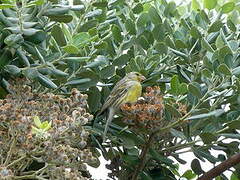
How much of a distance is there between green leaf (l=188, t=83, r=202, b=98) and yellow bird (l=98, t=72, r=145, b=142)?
0.18 meters

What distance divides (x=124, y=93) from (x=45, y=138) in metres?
0.65

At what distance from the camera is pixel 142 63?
7.15 ft

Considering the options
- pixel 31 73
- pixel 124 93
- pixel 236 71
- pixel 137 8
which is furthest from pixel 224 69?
pixel 31 73

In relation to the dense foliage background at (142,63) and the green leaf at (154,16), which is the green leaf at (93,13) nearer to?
the dense foliage background at (142,63)

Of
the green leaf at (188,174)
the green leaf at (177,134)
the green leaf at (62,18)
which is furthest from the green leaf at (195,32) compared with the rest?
the green leaf at (188,174)

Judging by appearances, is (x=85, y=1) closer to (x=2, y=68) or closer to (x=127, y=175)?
(x=2, y=68)

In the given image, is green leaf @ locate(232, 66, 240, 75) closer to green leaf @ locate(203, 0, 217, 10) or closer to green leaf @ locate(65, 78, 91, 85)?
green leaf @ locate(203, 0, 217, 10)

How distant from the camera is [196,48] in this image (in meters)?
2.24

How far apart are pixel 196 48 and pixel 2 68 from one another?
0.69 m

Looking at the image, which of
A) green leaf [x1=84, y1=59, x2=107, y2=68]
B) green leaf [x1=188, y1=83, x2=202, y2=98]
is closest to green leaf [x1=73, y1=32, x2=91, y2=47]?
green leaf [x1=84, y1=59, x2=107, y2=68]

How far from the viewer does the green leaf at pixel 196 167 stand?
2.44 meters

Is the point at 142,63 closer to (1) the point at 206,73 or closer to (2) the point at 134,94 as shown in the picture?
(2) the point at 134,94

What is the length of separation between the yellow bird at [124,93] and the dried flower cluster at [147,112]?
64mm

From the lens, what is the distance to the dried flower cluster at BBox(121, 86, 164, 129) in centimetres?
196
